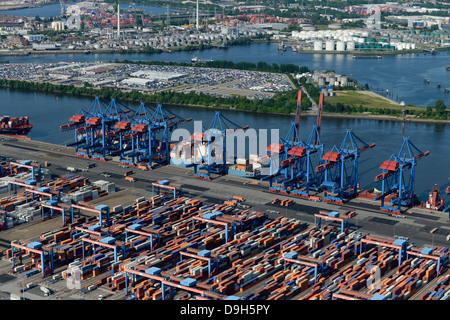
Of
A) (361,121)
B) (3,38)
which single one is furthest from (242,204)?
(3,38)

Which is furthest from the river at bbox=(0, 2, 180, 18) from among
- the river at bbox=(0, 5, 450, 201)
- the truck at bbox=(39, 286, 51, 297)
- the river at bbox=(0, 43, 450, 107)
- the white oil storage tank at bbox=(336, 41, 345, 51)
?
the truck at bbox=(39, 286, 51, 297)

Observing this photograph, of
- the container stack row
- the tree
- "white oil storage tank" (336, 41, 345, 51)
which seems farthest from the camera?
"white oil storage tank" (336, 41, 345, 51)

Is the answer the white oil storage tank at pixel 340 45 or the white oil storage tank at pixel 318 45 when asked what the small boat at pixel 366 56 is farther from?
the white oil storage tank at pixel 318 45

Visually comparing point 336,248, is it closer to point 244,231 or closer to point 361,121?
point 244,231

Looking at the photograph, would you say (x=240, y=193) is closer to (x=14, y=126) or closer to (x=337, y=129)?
(x=337, y=129)

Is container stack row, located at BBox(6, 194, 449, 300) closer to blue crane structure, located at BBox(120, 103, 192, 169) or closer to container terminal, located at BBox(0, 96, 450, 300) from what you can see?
container terminal, located at BBox(0, 96, 450, 300)

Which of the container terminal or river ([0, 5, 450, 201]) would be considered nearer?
the container terminal

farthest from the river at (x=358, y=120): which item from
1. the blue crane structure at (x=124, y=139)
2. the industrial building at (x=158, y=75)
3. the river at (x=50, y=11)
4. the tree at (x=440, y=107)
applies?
the river at (x=50, y=11)
